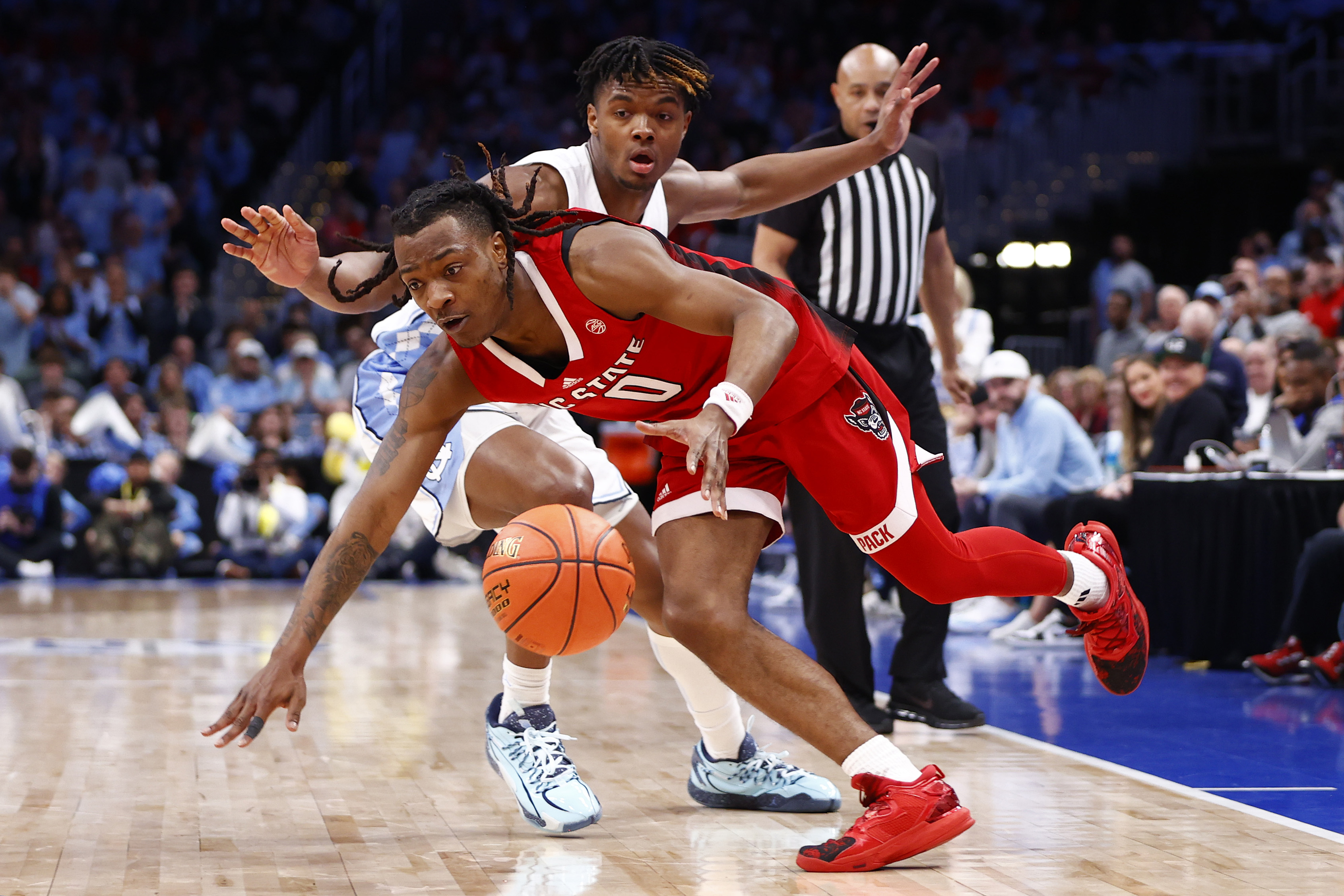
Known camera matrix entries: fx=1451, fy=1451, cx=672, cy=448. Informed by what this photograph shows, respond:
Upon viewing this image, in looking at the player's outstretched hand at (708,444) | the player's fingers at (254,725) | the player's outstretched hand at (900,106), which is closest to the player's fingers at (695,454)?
the player's outstretched hand at (708,444)

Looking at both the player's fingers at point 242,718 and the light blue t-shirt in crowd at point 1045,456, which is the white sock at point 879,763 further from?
the light blue t-shirt in crowd at point 1045,456

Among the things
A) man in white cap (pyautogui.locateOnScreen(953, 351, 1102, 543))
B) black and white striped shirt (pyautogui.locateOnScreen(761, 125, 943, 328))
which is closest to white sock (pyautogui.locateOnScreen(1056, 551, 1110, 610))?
black and white striped shirt (pyautogui.locateOnScreen(761, 125, 943, 328))

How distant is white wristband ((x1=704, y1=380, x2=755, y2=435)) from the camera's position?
2666 mm

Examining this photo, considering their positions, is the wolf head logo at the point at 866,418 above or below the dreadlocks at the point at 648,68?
below

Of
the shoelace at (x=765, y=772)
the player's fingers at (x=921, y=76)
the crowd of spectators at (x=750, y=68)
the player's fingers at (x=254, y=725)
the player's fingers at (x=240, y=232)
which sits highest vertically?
the crowd of spectators at (x=750, y=68)

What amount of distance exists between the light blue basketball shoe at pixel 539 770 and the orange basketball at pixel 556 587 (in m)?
0.42

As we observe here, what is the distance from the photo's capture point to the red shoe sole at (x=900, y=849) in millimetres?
2928

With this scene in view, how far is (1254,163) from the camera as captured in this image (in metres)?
14.5

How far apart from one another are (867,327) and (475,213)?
7.14 ft

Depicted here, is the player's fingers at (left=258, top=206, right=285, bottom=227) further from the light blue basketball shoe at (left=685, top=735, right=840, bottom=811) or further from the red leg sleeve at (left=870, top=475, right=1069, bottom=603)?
the light blue basketball shoe at (left=685, top=735, right=840, bottom=811)

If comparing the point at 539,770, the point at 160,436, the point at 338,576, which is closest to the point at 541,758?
the point at 539,770

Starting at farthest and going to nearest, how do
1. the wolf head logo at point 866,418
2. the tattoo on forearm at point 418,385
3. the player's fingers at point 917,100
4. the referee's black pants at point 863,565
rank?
the referee's black pants at point 863,565, the player's fingers at point 917,100, the wolf head logo at point 866,418, the tattoo on forearm at point 418,385

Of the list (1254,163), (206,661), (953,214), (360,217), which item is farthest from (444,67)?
(206,661)

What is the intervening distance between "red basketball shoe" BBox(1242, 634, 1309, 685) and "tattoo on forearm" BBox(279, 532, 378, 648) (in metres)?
4.15
